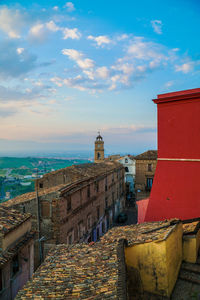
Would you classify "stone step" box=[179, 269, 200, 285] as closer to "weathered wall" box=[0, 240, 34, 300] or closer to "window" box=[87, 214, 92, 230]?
"weathered wall" box=[0, 240, 34, 300]

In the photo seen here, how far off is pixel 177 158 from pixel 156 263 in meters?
6.70

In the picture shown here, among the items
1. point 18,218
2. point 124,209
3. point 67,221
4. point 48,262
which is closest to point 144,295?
point 48,262

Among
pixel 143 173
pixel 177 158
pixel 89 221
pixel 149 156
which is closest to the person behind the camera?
pixel 177 158

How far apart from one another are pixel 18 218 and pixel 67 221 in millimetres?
6831

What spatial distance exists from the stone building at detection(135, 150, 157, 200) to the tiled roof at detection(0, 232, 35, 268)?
2953 cm

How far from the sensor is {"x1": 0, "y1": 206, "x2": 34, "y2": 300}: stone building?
917 centimetres

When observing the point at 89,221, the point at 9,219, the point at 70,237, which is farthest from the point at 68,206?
the point at 9,219

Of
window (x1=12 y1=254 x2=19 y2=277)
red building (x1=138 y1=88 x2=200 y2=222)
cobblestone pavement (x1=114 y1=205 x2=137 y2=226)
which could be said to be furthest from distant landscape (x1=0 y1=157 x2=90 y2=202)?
red building (x1=138 y1=88 x2=200 y2=222)

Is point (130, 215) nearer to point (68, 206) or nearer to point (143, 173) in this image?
point (143, 173)

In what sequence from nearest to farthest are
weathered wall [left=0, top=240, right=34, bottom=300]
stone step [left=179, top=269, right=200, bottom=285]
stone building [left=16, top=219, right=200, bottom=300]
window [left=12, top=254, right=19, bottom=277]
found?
stone building [left=16, top=219, right=200, bottom=300]
stone step [left=179, top=269, right=200, bottom=285]
weathered wall [left=0, top=240, right=34, bottom=300]
window [left=12, top=254, right=19, bottom=277]

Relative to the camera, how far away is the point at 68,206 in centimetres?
1784

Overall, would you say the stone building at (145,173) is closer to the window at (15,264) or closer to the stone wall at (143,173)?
the stone wall at (143,173)

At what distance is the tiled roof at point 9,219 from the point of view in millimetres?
9742

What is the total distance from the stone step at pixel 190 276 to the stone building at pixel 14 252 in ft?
23.8
